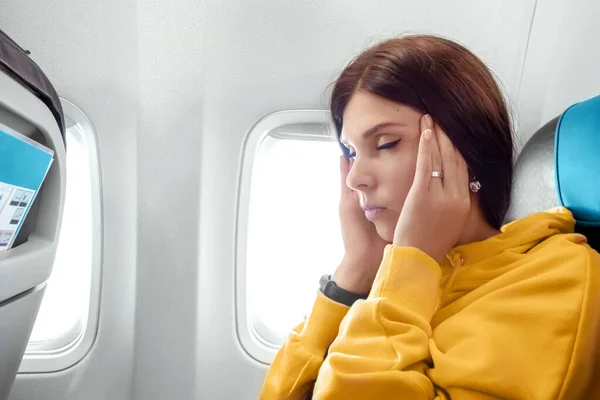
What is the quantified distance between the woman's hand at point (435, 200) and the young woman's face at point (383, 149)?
4cm

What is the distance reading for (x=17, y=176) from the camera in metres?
1.07

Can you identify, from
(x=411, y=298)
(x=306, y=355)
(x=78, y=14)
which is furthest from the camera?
(x=78, y=14)

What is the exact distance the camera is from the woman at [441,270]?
0.86 m

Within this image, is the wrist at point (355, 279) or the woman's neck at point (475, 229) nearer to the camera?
the woman's neck at point (475, 229)

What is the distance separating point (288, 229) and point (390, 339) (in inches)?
39.8

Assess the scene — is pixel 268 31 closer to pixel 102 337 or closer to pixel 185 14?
pixel 185 14

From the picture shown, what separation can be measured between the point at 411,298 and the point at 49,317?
4.38ft

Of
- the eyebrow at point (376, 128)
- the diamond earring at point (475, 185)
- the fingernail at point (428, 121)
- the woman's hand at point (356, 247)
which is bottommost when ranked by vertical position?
the woman's hand at point (356, 247)

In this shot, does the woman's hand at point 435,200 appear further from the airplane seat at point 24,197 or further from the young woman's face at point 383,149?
the airplane seat at point 24,197

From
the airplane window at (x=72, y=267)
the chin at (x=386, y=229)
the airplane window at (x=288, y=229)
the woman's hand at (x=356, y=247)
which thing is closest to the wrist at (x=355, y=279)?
the woman's hand at (x=356, y=247)

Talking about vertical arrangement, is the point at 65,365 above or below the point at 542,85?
below

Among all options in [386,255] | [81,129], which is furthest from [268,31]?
[386,255]

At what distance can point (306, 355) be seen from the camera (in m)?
1.20

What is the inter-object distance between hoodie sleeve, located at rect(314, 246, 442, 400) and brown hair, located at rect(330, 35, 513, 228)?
0.75ft
